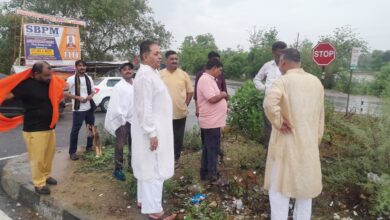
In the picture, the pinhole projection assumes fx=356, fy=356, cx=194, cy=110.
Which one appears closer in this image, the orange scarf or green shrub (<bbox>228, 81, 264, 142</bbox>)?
the orange scarf

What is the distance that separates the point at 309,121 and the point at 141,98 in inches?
60.8

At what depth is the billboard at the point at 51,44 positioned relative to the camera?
14.5 m

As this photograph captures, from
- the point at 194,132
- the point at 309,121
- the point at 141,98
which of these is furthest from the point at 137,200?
the point at 194,132

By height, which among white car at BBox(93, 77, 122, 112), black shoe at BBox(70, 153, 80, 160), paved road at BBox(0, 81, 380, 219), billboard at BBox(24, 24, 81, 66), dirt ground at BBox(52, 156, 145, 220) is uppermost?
billboard at BBox(24, 24, 81, 66)

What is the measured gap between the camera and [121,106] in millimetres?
4676

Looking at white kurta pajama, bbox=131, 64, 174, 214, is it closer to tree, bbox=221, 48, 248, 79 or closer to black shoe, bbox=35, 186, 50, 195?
black shoe, bbox=35, 186, 50, 195

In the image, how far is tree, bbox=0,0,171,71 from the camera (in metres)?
23.2

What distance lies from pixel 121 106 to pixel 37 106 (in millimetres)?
1014

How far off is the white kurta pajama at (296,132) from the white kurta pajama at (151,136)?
1.03 metres

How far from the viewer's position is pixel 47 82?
4422 millimetres

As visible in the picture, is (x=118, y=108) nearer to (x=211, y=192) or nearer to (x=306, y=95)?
(x=211, y=192)

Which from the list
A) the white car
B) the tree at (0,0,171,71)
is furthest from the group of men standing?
the tree at (0,0,171,71)

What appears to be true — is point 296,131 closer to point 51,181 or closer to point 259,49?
point 51,181

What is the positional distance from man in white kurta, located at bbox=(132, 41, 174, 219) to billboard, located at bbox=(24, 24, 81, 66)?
41.8ft
